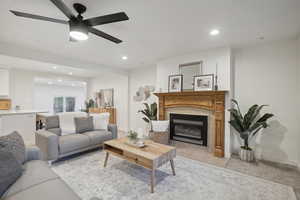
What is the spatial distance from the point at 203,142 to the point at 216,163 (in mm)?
772

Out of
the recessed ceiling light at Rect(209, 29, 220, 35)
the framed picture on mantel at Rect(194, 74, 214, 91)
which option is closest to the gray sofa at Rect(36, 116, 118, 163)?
the framed picture on mantel at Rect(194, 74, 214, 91)

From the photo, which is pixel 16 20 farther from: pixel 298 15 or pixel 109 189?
pixel 298 15

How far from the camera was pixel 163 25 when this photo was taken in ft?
7.89

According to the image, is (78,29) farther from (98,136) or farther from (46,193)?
(98,136)

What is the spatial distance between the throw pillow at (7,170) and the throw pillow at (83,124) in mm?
2154

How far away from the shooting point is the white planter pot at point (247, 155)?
119 inches

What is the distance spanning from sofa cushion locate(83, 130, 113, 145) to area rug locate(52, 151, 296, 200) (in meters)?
0.64

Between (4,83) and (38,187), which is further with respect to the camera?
(4,83)

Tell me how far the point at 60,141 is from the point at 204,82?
3594 millimetres

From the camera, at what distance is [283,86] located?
2.96 meters

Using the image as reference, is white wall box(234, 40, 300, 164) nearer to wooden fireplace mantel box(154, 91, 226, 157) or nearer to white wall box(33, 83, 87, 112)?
wooden fireplace mantel box(154, 91, 226, 157)

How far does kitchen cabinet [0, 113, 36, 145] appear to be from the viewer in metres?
3.72

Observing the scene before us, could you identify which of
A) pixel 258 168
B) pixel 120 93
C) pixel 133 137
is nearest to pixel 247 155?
pixel 258 168

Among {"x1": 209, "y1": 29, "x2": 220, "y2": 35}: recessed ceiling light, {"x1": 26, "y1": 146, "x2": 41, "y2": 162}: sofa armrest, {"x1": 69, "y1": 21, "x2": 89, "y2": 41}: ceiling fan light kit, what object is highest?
{"x1": 209, "y1": 29, "x2": 220, "y2": 35}: recessed ceiling light
